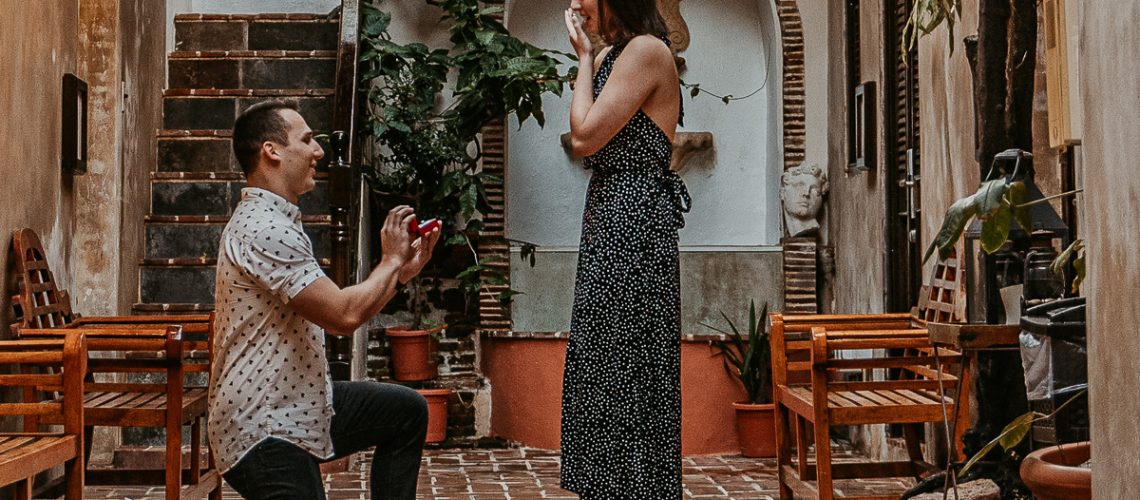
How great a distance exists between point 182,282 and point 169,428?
2.44m

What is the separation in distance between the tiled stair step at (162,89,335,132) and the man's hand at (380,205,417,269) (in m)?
4.49

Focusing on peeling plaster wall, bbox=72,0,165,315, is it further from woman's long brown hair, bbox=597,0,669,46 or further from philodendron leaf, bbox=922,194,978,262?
philodendron leaf, bbox=922,194,978,262

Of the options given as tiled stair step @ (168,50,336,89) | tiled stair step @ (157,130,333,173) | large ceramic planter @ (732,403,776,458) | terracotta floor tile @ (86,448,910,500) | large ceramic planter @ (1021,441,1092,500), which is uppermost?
tiled stair step @ (168,50,336,89)

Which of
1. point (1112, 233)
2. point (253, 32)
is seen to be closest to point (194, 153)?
point (253, 32)

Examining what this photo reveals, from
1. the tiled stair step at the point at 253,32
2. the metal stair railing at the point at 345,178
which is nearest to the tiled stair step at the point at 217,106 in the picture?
the tiled stair step at the point at 253,32

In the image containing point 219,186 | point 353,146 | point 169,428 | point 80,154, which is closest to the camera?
point 169,428

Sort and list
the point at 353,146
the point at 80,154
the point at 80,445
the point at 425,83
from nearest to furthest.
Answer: the point at 80,445 → the point at 80,154 → the point at 353,146 → the point at 425,83

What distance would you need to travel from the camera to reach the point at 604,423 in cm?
311

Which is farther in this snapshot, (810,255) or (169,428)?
(810,255)

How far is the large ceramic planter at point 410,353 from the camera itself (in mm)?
7270

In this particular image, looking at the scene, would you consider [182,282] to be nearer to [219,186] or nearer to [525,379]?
[219,186]

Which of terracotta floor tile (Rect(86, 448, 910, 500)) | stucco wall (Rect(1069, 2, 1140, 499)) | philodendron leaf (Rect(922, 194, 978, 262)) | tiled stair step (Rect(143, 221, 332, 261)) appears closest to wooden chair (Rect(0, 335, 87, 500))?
terracotta floor tile (Rect(86, 448, 910, 500))

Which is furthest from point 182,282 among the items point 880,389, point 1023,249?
point 1023,249

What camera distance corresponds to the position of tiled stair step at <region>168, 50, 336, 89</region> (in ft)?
24.8
